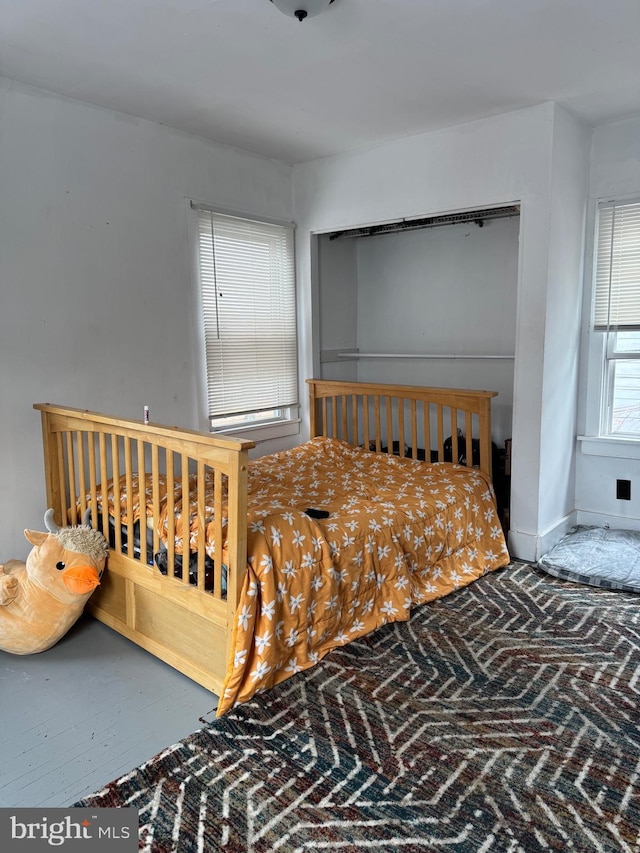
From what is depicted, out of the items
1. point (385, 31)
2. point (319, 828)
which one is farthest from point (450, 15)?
point (319, 828)

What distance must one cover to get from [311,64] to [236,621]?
7.44 feet

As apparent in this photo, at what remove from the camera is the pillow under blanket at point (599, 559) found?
297cm

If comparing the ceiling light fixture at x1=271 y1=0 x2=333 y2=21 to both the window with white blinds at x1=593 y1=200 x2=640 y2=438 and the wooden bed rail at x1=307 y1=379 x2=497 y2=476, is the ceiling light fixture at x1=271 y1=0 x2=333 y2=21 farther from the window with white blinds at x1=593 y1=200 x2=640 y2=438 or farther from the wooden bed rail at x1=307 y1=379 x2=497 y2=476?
the window with white blinds at x1=593 y1=200 x2=640 y2=438

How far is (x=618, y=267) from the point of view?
3441 millimetres

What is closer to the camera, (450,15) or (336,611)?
(450,15)

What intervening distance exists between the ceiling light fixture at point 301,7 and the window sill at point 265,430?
89.1 inches

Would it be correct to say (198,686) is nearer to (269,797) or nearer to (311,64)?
(269,797)

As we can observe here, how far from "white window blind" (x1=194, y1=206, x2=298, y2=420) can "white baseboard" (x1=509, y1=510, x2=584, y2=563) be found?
1.75 m

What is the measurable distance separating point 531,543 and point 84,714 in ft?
7.82

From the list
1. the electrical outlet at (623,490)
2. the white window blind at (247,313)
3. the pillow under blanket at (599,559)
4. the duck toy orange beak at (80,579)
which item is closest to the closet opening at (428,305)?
the white window blind at (247,313)

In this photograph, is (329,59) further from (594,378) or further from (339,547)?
(594,378)

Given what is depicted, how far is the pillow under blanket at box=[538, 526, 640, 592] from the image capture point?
2971mm

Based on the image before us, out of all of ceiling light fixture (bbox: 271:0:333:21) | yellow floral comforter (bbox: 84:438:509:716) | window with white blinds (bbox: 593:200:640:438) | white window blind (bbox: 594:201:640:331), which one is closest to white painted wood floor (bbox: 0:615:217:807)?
yellow floral comforter (bbox: 84:438:509:716)

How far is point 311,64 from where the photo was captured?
2520mm
